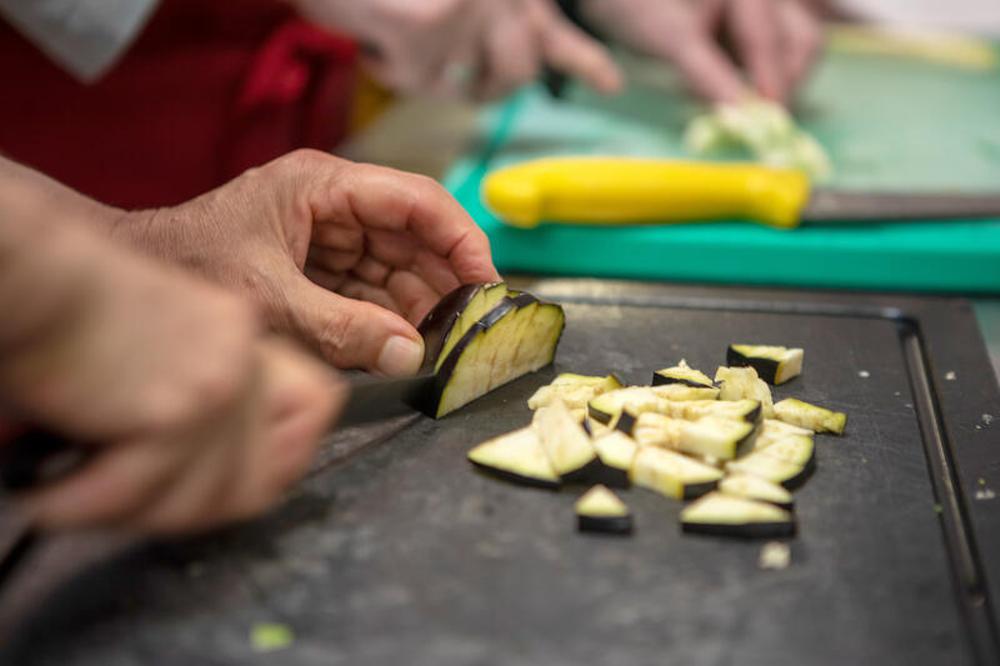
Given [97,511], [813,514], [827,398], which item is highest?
[827,398]

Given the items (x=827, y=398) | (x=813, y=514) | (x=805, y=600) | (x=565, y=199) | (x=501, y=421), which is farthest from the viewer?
(x=565, y=199)

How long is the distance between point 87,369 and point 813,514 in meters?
0.86

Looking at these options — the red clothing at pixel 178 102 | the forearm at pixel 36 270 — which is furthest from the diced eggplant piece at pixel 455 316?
the red clothing at pixel 178 102

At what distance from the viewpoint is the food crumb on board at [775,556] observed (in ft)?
3.92

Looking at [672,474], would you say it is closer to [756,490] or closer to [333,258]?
[756,490]

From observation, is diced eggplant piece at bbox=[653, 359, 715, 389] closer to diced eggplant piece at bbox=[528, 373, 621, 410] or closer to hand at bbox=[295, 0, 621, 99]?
diced eggplant piece at bbox=[528, 373, 621, 410]

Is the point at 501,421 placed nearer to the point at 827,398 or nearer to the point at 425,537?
the point at 425,537

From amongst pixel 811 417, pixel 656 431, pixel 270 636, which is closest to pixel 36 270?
pixel 270 636

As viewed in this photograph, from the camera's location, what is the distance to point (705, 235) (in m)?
2.17

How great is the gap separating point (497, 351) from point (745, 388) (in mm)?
354

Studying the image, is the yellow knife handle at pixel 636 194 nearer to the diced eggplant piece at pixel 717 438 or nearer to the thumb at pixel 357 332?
the thumb at pixel 357 332

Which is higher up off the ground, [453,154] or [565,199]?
[453,154]

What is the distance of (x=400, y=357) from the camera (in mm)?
1499

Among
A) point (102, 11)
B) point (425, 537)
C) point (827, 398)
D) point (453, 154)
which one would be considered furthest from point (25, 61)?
point (827, 398)
